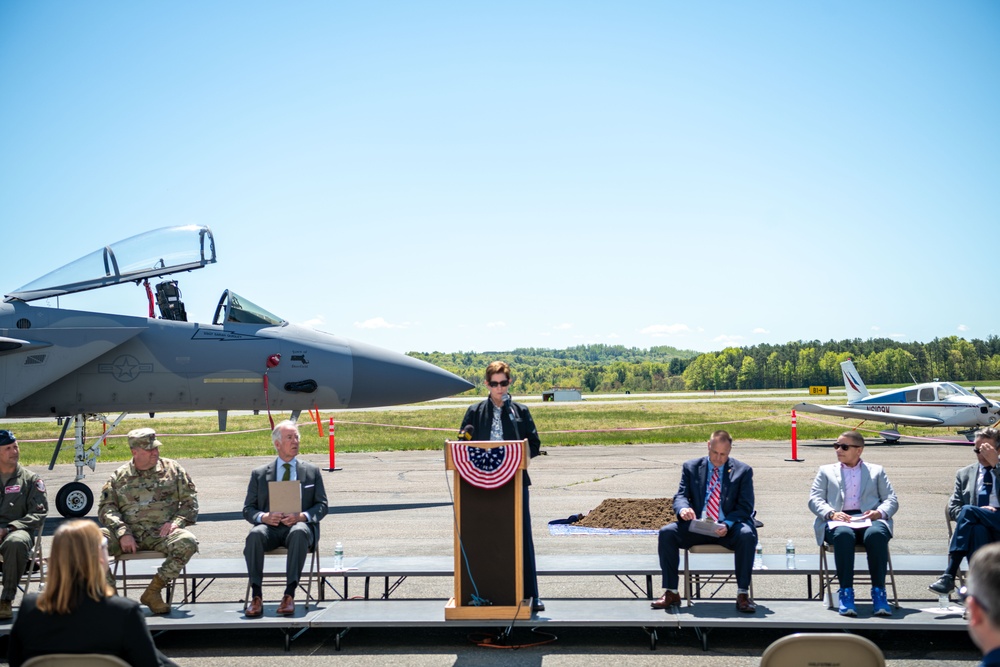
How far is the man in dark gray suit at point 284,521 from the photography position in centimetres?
628

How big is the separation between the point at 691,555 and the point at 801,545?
7.51ft

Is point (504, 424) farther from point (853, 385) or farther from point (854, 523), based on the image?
point (853, 385)

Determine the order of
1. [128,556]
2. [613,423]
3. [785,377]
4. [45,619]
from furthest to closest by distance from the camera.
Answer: [785,377] → [613,423] → [128,556] → [45,619]

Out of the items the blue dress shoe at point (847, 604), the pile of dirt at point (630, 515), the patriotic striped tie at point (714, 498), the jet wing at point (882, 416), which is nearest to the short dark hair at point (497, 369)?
the patriotic striped tie at point (714, 498)

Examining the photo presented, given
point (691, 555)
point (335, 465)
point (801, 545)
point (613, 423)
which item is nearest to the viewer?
point (691, 555)

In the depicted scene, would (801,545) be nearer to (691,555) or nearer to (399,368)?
(691,555)

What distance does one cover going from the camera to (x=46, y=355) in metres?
12.4

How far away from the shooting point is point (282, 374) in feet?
43.3

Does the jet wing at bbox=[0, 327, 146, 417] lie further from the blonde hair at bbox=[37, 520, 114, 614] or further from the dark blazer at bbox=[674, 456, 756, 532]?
the blonde hair at bbox=[37, 520, 114, 614]

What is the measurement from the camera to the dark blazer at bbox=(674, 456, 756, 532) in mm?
6625

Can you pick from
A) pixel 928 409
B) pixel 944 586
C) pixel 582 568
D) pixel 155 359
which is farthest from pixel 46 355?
pixel 928 409

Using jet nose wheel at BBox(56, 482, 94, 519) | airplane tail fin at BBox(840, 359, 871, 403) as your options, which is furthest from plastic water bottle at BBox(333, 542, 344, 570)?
airplane tail fin at BBox(840, 359, 871, 403)

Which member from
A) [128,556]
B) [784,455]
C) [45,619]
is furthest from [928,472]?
[45,619]

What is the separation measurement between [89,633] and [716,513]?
4.66 m
